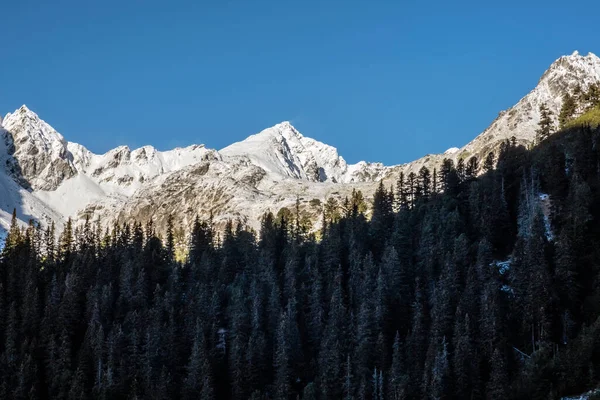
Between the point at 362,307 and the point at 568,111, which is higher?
the point at 568,111

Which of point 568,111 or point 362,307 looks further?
point 568,111

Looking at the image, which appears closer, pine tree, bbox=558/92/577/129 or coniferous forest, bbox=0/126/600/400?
coniferous forest, bbox=0/126/600/400

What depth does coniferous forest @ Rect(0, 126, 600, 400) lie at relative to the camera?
9406 centimetres

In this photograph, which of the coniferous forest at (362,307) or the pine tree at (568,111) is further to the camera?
the pine tree at (568,111)

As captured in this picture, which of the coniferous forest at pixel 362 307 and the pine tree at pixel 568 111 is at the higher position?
the pine tree at pixel 568 111

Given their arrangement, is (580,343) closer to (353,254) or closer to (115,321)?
(353,254)

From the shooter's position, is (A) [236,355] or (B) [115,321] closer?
(A) [236,355]

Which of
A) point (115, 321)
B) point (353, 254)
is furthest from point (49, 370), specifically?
point (353, 254)

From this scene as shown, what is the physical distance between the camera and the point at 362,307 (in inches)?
4370

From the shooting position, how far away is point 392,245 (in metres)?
132

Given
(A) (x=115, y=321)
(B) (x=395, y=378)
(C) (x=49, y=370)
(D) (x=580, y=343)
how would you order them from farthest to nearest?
A: 1. (A) (x=115, y=321)
2. (C) (x=49, y=370)
3. (B) (x=395, y=378)
4. (D) (x=580, y=343)

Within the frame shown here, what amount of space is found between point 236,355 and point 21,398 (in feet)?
120

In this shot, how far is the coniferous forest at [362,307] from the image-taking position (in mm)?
94062

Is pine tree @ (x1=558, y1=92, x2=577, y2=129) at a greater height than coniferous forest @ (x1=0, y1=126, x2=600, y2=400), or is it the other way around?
pine tree @ (x1=558, y1=92, x2=577, y2=129)
